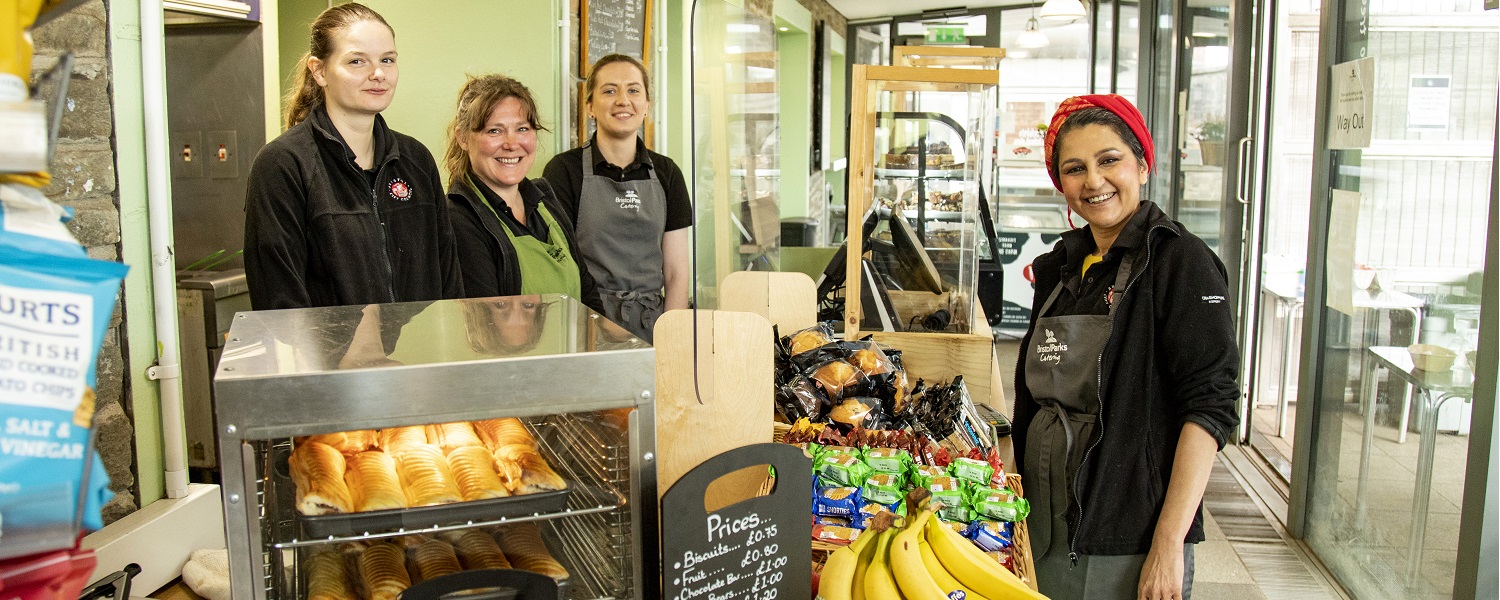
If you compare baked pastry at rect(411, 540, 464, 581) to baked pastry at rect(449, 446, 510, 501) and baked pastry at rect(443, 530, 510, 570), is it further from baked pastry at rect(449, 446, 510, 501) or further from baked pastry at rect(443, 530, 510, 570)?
baked pastry at rect(449, 446, 510, 501)

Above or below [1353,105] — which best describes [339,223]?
below

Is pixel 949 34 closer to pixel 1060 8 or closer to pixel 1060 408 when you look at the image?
pixel 1060 8

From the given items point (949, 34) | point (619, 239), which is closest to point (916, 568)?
point (619, 239)

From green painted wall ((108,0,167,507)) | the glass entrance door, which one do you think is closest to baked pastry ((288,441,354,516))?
green painted wall ((108,0,167,507))

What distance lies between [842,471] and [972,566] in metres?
0.34

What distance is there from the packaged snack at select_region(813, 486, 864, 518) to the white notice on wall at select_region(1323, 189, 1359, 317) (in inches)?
102

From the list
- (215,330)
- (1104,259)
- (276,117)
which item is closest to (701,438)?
(1104,259)

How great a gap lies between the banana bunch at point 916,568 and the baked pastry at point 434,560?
19.2 inches

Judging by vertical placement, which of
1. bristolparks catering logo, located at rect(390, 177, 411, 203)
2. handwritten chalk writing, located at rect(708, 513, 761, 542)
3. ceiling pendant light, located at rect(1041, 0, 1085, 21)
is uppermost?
ceiling pendant light, located at rect(1041, 0, 1085, 21)

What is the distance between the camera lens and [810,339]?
2727mm

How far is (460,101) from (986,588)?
6.16 feet

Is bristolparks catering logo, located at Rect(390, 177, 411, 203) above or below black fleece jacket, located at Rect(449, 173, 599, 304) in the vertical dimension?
above

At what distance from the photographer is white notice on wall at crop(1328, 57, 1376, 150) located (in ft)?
10.9

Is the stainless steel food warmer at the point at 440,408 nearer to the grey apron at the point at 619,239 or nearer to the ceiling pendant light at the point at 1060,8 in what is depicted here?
the grey apron at the point at 619,239
